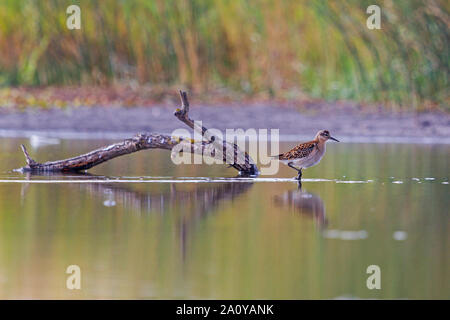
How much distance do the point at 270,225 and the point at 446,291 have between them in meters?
1.87

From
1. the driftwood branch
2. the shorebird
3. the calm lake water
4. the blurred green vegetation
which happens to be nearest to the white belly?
the shorebird

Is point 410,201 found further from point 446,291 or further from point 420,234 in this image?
point 446,291

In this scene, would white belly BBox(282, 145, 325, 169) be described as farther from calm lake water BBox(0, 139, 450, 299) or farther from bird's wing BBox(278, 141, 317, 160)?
calm lake water BBox(0, 139, 450, 299)

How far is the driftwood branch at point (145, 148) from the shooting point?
8609 mm

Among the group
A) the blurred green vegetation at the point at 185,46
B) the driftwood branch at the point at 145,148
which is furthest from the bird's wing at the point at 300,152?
the blurred green vegetation at the point at 185,46

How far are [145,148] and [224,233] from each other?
9.56 ft

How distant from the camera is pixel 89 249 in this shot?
5383mm

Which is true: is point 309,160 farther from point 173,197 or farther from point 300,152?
point 173,197

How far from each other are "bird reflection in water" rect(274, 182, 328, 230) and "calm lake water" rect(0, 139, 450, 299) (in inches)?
0.5

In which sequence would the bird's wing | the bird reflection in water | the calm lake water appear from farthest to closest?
the bird's wing < the bird reflection in water < the calm lake water

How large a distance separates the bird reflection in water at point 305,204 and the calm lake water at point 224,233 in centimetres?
1

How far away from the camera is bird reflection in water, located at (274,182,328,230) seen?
6.54 meters

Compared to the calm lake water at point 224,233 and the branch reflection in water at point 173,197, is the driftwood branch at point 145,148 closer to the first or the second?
the calm lake water at point 224,233

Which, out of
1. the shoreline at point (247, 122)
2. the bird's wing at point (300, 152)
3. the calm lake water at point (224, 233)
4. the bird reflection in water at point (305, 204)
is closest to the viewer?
the calm lake water at point (224, 233)
